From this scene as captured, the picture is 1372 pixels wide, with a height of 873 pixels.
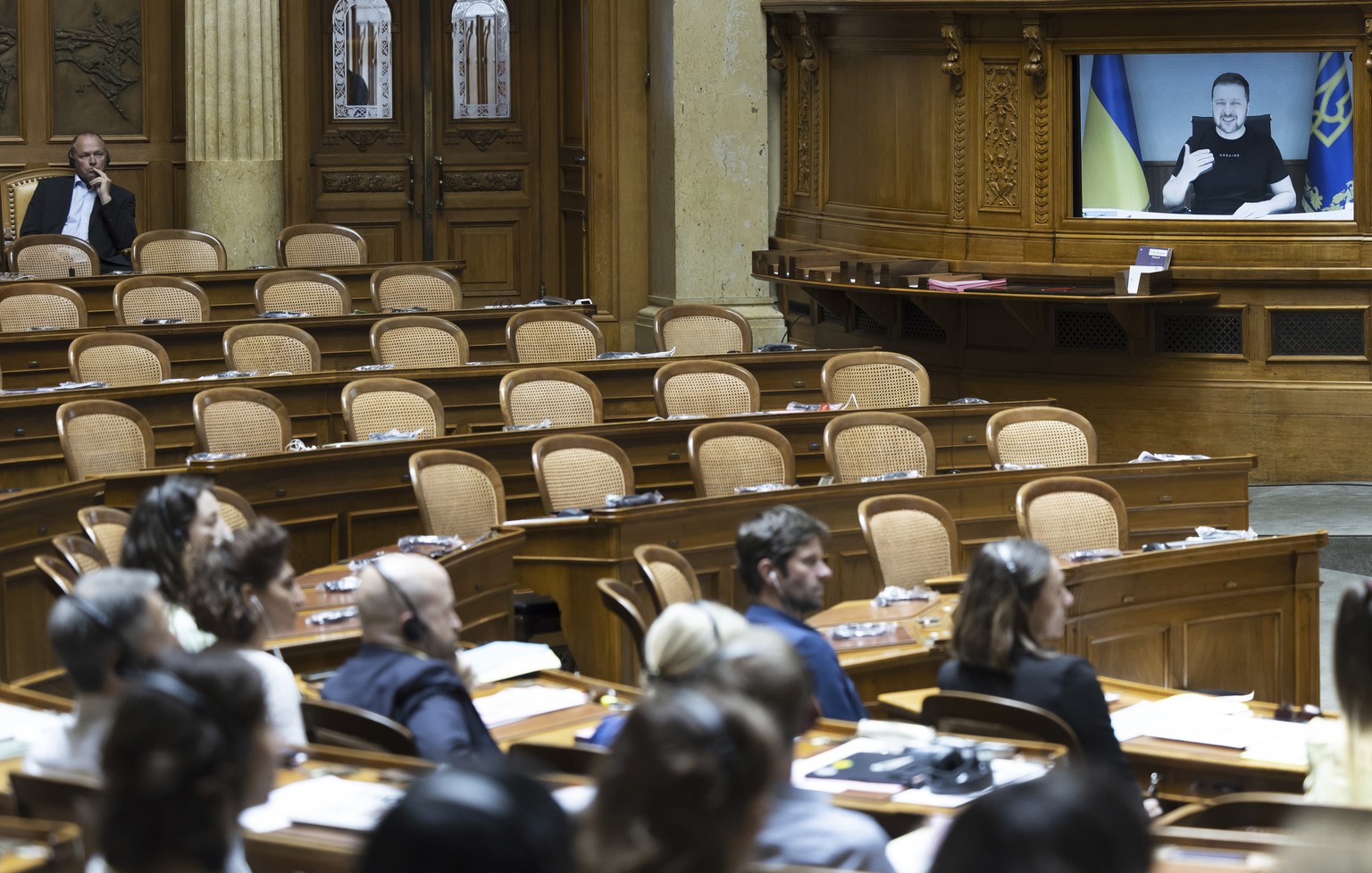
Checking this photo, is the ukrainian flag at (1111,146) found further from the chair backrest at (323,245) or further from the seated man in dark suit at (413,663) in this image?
the seated man in dark suit at (413,663)

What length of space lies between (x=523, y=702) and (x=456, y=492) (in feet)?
7.59

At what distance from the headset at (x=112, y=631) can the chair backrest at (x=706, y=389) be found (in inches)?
194

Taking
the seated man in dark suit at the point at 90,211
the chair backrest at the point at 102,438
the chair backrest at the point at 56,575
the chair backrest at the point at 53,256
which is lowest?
the chair backrest at the point at 56,575

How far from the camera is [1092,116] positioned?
10680 millimetres

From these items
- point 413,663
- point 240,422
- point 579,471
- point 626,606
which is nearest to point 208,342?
point 240,422

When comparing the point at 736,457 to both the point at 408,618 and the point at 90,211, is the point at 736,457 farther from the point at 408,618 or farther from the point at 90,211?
the point at 90,211

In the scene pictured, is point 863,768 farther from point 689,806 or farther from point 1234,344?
point 1234,344

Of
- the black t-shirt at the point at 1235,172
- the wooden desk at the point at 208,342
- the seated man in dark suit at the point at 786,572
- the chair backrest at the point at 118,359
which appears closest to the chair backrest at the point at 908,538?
the seated man in dark suit at the point at 786,572

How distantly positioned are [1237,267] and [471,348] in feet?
14.0

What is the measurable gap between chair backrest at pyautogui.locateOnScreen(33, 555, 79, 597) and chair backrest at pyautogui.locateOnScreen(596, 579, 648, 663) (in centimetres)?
147

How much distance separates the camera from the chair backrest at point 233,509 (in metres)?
6.15

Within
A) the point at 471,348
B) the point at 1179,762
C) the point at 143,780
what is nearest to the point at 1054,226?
the point at 471,348

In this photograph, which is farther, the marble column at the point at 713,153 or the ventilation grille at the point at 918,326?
the marble column at the point at 713,153

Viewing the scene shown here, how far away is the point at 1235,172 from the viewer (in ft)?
33.9
